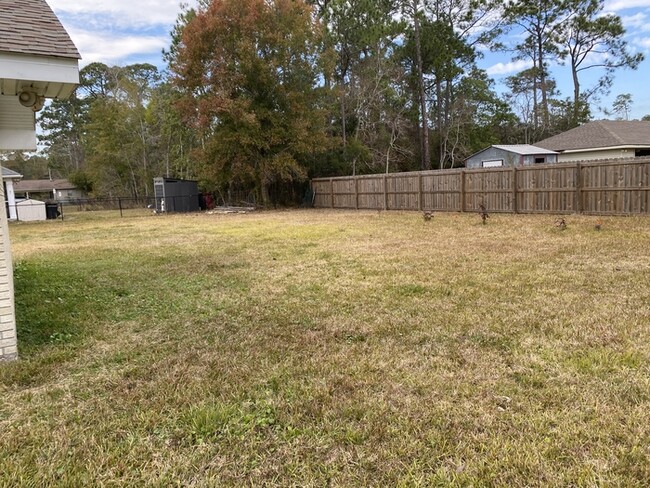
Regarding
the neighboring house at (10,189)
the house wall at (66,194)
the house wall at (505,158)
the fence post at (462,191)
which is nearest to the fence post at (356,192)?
the fence post at (462,191)

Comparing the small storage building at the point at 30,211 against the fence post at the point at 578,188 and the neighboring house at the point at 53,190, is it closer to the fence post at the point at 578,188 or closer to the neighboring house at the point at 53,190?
the fence post at the point at 578,188

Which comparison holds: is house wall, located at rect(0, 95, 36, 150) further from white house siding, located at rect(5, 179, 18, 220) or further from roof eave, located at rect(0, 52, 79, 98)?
white house siding, located at rect(5, 179, 18, 220)

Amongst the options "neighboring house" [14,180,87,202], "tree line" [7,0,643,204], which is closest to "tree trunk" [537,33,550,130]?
"tree line" [7,0,643,204]

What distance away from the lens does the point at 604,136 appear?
2070 centimetres

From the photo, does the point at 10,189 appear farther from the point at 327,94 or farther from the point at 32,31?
the point at 32,31

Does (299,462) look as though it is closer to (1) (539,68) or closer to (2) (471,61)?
(2) (471,61)

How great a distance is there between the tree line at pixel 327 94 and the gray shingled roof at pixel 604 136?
7.13 meters

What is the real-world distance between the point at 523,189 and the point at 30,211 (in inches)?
878

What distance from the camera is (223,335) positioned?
12.1 feet

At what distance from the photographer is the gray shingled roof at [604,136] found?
19938 millimetres

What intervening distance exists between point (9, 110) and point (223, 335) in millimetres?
2495

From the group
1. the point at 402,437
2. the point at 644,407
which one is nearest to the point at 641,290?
the point at 644,407

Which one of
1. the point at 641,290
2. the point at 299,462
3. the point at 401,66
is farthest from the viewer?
the point at 401,66

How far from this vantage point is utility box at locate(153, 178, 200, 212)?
72.8 feet
